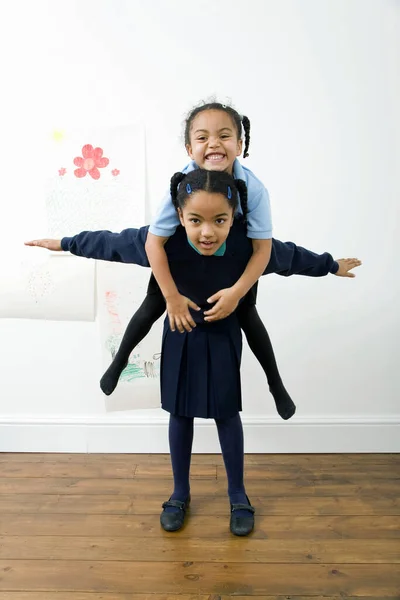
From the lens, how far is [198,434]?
2.29 meters

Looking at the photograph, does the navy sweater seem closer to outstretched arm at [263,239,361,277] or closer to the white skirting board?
outstretched arm at [263,239,361,277]

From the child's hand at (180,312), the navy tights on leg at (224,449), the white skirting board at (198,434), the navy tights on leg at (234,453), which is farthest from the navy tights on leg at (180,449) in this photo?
the white skirting board at (198,434)

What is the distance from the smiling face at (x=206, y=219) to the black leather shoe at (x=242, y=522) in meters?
0.85

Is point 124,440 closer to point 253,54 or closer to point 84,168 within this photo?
point 84,168

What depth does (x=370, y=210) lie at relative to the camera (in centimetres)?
217

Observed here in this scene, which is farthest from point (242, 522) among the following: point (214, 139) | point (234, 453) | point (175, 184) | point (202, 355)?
point (214, 139)

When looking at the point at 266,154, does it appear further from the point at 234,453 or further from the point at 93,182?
the point at 234,453

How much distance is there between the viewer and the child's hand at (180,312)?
1561 millimetres

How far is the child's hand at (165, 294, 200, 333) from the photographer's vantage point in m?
1.56

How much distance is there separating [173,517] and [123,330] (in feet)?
2.61

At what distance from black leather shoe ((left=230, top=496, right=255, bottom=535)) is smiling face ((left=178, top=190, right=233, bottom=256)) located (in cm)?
85

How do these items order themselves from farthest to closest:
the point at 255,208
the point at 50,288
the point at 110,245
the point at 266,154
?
the point at 50,288 → the point at 266,154 → the point at 110,245 → the point at 255,208

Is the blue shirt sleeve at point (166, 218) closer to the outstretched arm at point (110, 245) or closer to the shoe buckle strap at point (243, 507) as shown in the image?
the outstretched arm at point (110, 245)

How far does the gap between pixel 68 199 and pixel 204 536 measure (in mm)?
1335
